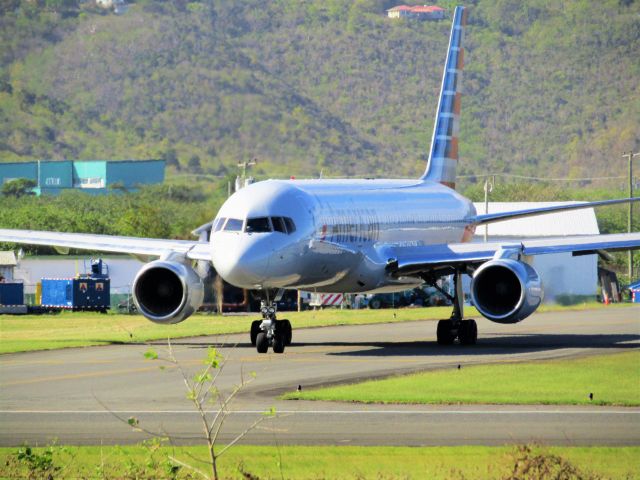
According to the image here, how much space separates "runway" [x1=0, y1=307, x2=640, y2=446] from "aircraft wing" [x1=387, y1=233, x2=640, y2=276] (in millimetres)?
2217

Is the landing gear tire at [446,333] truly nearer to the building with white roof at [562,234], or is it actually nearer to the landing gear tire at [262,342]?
the landing gear tire at [262,342]

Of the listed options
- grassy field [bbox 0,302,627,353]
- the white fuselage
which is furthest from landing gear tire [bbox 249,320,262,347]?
grassy field [bbox 0,302,627,353]

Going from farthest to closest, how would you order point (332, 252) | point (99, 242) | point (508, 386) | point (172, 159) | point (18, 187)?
point (172, 159)
point (18, 187)
point (99, 242)
point (332, 252)
point (508, 386)

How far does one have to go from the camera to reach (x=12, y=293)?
69062 millimetres

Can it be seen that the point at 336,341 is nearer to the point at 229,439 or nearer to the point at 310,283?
the point at 310,283

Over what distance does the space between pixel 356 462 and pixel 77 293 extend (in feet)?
163

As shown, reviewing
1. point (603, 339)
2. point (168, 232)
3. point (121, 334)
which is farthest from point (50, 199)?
point (603, 339)

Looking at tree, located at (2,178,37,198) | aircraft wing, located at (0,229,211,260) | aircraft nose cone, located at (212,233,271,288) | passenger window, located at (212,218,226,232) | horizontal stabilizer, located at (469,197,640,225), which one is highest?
tree, located at (2,178,37,198)

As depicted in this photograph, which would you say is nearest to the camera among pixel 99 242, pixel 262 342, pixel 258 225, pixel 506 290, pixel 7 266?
pixel 258 225

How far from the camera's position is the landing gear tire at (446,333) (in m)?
40.6

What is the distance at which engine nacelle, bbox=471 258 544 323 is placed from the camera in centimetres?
3662

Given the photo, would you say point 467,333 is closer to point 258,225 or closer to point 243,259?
point 258,225

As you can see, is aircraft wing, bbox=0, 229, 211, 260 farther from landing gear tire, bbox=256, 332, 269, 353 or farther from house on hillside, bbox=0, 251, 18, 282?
house on hillside, bbox=0, 251, 18, 282

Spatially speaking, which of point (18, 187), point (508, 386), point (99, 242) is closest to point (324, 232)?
point (99, 242)
